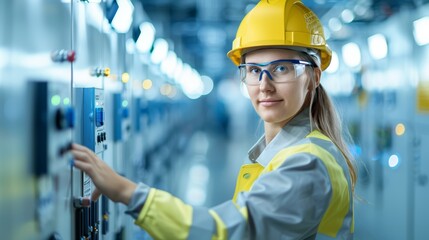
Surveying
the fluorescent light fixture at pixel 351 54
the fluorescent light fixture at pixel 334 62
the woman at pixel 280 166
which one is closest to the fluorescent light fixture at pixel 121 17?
the woman at pixel 280 166

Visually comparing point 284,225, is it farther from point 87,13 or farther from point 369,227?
point 369,227

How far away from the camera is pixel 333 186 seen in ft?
5.10

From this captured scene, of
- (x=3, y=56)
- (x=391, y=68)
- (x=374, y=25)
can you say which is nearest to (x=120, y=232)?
(x=3, y=56)

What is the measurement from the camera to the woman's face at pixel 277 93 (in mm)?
1795

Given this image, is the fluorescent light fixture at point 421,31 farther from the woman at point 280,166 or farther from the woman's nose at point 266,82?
the woman's nose at point 266,82

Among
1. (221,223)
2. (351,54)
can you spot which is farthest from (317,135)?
(351,54)

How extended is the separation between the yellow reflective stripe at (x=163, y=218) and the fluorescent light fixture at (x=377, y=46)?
4.07 m

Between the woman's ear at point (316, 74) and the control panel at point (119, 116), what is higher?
the woman's ear at point (316, 74)

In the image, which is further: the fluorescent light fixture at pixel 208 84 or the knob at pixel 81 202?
the fluorescent light fixture at pixel 208 84

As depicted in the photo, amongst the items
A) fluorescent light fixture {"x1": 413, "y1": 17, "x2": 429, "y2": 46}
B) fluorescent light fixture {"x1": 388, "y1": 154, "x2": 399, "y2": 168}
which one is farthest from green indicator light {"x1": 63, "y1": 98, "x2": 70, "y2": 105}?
fluorescent light fixture {"x1": 388, "y1": 154, "x2": 399, "y2": 168}

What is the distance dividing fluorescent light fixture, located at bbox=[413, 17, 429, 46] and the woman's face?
7.84 feet

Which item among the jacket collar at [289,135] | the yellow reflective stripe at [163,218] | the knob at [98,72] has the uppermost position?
the knob at [98,72]

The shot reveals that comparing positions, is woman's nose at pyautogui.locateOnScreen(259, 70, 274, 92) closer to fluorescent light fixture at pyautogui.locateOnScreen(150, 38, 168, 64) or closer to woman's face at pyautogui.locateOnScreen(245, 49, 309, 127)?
woman's face at pyautogui.locateOnScreen(245, 49, 309, 127)

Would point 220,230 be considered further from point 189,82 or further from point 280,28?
point 189,82
